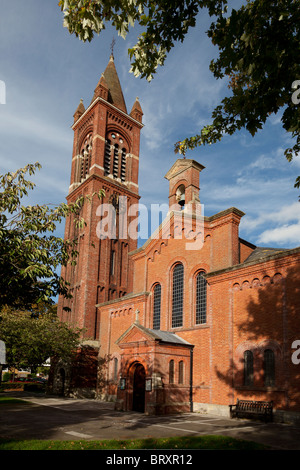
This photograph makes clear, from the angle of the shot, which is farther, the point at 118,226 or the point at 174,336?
the point at 118,226

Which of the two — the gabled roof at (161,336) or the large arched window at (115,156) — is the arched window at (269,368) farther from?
the large arched window at (115,156)

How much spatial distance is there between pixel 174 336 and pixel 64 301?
66.4 feet

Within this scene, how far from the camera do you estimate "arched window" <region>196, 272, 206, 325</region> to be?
21.4 metres

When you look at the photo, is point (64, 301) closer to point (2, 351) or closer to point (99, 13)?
point (2, 351)

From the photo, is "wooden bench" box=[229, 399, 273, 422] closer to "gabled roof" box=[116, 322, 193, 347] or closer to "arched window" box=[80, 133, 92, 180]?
"gabled roof" box=[116, 322, 193, 347]

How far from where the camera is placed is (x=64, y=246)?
1163 cm

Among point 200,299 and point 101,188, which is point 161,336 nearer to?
point 200,299

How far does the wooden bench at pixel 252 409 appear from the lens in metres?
15.7

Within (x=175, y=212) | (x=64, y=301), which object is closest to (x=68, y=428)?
(x=175, y=212)

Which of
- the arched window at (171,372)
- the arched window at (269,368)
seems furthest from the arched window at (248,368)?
the arched window at (171,372)

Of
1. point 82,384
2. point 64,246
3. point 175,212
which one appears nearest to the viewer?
point 64,246

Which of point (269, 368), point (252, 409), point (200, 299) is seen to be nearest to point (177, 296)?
point (200, 299)

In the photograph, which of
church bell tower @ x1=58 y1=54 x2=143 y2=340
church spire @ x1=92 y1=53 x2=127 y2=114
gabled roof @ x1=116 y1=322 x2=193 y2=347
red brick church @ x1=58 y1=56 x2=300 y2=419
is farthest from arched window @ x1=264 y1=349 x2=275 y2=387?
church spire @ x1=92 y1=53 x2=127 y2=114
